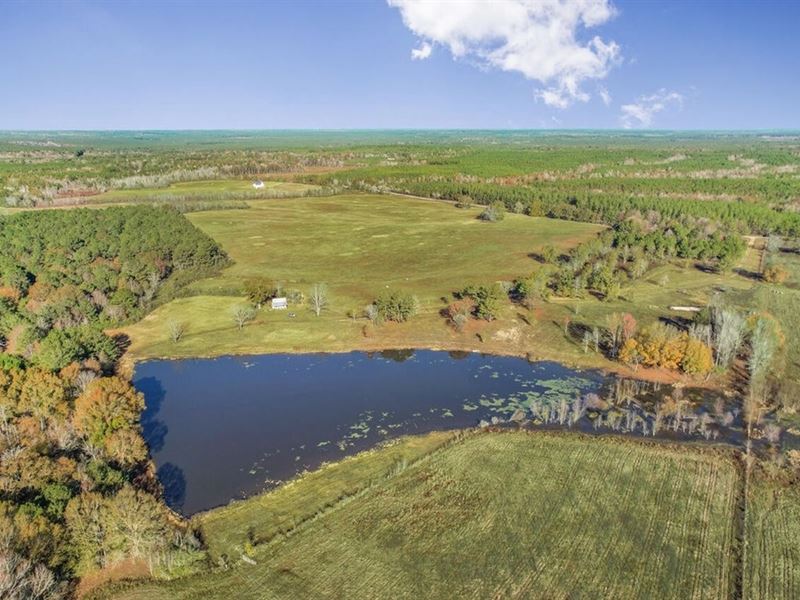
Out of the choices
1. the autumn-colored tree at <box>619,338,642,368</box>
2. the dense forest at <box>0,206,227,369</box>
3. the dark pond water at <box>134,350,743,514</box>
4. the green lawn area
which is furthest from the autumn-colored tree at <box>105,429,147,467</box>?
the autumn-colored tree at <box>619,338,642,368</box>

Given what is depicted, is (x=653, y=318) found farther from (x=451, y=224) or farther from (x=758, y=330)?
(x=451, y=224)

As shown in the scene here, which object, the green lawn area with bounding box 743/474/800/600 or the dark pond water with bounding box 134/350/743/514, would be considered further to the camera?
the dark pond water with bounding box 134/350/743/514

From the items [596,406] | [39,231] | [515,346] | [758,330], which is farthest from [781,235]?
[39,231]

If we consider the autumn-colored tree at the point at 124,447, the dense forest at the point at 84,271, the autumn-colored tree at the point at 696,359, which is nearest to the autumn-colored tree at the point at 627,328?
the autumn-colored tree at the point at 696,359

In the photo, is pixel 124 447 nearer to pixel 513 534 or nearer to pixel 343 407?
pixel 343 407

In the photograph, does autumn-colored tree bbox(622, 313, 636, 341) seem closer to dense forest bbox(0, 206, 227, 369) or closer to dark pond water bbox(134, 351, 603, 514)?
dark pond water bbox(134, 351, 603, 514)

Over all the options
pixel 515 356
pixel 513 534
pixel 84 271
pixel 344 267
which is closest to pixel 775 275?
pixel 515 356

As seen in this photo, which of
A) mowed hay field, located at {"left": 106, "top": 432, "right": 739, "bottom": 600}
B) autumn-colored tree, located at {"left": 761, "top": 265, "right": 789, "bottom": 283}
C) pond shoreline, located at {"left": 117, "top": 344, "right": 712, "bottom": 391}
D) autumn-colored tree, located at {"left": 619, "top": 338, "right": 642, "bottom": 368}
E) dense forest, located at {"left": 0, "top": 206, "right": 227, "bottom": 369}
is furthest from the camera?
autumn-colored tree, located at {"left": 761, "top": 265, "right": 789, "bottom": 283}
